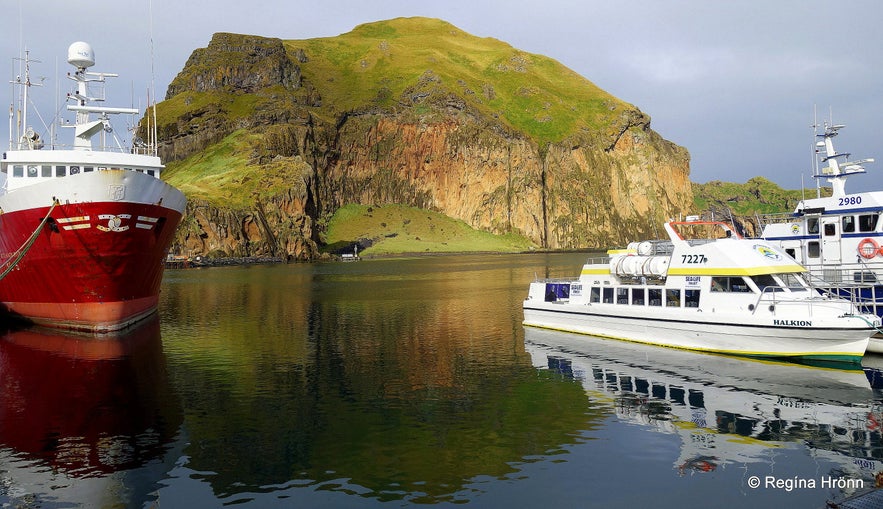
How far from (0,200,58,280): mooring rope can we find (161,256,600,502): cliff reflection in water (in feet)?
34.4

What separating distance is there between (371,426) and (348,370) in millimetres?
10008

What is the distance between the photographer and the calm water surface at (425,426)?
16.3 meters

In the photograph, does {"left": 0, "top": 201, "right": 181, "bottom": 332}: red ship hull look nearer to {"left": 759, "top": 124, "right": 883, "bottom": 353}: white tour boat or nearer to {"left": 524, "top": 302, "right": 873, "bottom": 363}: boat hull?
{"left": 524, "top": 302, "right": 873, "bottom": 363}: boat hull

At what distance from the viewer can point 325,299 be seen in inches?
2721

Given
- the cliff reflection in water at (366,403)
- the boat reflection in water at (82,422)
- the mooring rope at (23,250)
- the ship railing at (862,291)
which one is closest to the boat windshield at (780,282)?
the ship railing at (862,291)

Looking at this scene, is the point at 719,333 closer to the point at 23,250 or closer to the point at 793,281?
the point at 793,281

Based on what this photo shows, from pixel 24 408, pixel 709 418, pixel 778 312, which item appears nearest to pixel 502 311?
pixel 778 312

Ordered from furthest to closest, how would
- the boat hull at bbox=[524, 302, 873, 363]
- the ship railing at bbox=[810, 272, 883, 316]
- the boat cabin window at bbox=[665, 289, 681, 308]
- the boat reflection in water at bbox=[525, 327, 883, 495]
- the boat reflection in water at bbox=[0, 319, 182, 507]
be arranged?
1. the boat cabin window at bbox=[665, 289, 681, 308]
2. the ship railing at bbox=[810, 272, 883, 316]
3. the boat hull at bbox=[524, 302, 873, 363]
4. the boat reflection in water at bbox=[525, 327, 883, 495]
5. the boat reflection in water at bbox=[0, 319, 182, 507]

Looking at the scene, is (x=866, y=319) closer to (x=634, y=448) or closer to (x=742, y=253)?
(x=742, y=253)

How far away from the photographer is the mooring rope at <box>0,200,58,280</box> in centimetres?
3870

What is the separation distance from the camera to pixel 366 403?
24812 mm

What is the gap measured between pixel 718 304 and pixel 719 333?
1.53 m

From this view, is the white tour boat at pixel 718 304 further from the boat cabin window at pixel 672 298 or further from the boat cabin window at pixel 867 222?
the boat cabin window at pixel 867 222

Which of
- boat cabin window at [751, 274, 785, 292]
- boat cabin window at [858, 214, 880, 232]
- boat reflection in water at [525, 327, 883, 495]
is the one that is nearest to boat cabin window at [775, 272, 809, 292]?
boat cabin window at [751, 274, 785, 292]
